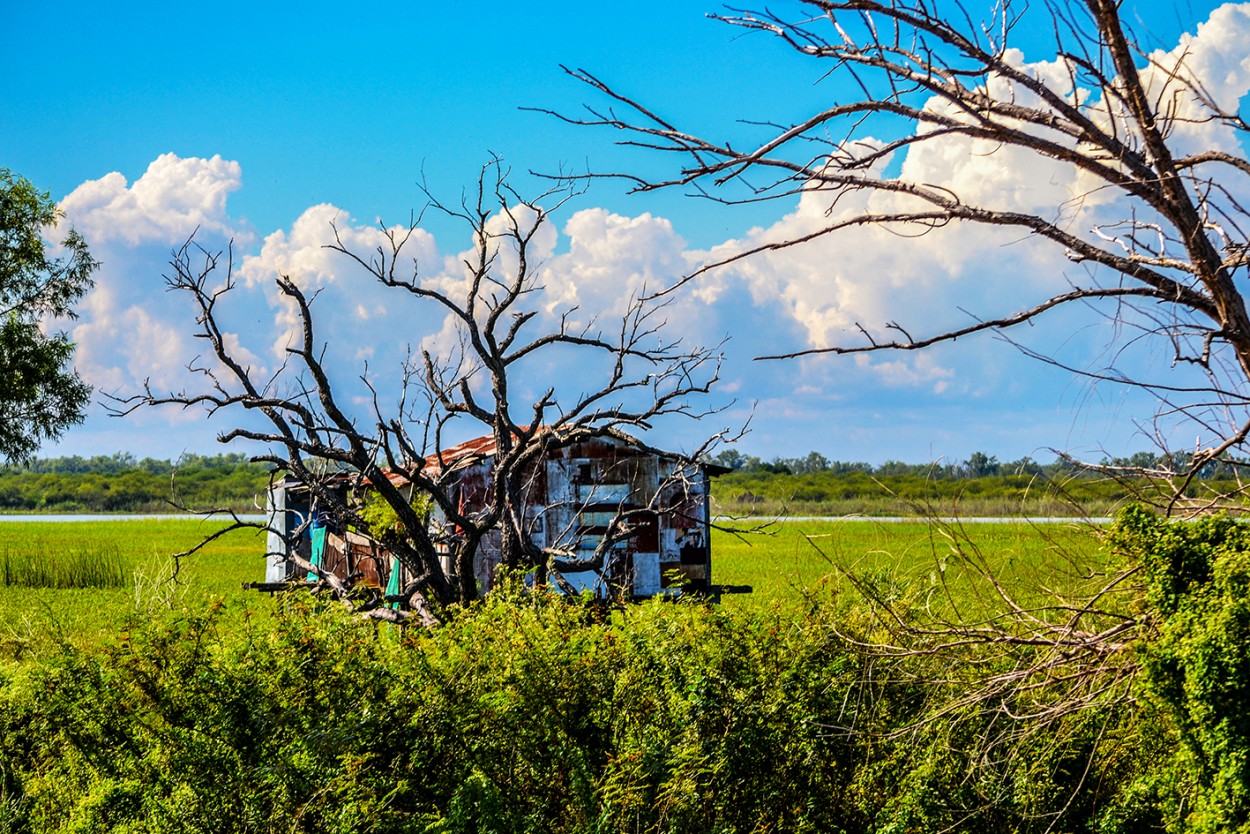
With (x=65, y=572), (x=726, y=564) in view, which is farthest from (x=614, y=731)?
(x=65, y=572)

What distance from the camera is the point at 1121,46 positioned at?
14.0 ft

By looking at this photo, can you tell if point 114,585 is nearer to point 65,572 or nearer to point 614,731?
point 65,572

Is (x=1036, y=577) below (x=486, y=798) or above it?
above

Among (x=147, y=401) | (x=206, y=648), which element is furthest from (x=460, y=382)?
(x=206, y=648)

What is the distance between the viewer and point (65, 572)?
26.6m

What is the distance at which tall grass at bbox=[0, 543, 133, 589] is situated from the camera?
1031 inches

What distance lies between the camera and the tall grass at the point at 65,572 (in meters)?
26.2

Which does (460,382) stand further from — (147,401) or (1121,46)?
(1121,46)

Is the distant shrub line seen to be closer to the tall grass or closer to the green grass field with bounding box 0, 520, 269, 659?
the green grass field with bounding box 0, 520, 269, 659

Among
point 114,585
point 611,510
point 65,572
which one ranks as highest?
point 611,510

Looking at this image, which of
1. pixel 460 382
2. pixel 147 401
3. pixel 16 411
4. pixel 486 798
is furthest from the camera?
pixel 16 411

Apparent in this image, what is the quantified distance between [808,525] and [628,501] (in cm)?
2137

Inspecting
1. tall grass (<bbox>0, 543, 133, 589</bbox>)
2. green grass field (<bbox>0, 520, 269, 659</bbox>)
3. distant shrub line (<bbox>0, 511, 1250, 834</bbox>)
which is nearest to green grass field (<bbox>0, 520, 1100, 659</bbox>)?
green grass field (<bbox>0, 520, 269, 659</bbox>)

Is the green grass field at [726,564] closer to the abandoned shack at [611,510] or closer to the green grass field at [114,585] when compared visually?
the green grass field at [114,585]
